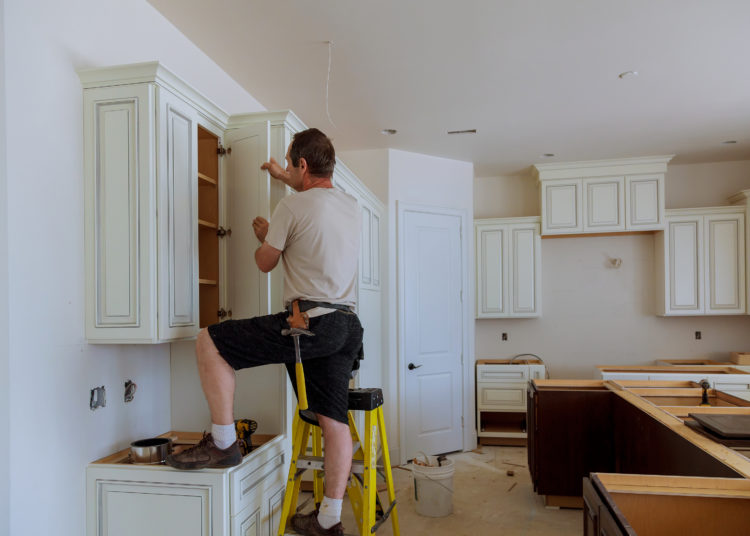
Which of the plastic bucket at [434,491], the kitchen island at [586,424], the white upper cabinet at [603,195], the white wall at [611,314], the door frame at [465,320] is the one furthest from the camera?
the white wall at [611,314]

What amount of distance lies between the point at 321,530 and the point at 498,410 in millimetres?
3624

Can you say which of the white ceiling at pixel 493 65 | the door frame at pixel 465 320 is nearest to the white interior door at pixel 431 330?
the door frame at pixel 465 320

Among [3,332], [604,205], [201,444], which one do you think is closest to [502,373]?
[604,205]

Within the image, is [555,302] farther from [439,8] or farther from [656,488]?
[656,488]

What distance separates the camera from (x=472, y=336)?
18.0 feet

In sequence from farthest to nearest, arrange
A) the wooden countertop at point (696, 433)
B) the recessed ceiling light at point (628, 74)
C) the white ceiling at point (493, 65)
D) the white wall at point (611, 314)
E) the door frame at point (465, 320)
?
the white wall at point (611, 314)
the door frame at point (465, 320)
the recessed ceiling light at point (628, 74)
the white ceiling at point (493, 65)
the wooden countertop at point (696, 433)

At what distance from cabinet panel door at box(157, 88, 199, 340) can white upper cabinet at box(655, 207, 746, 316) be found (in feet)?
15.7

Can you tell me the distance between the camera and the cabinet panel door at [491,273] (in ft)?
18.8

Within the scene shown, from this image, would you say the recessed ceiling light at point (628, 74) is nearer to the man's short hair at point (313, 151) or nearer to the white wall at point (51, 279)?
the man's short hair at point (313, 151)

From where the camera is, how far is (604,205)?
5.41 meters

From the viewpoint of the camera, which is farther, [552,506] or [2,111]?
[552,506]

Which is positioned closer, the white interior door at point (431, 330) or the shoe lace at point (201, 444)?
the shoe lace at point (201, 444)

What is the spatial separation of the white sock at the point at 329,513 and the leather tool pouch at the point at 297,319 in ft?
2.40

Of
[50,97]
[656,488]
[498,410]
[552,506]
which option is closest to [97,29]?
[50,97]
